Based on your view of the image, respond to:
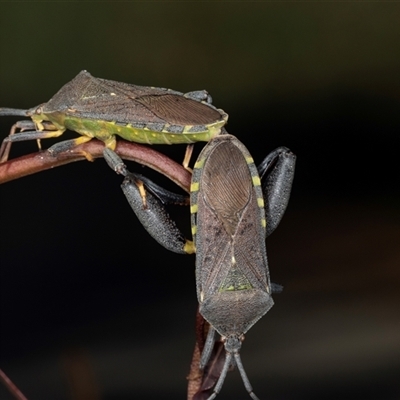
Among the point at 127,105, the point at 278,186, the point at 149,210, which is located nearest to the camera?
the point at 149,210

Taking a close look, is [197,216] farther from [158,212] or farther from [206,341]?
[206,341]

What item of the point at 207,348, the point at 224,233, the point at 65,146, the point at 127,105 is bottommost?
the point at 207,348

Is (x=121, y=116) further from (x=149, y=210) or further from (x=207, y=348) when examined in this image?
(x=207, y=348)

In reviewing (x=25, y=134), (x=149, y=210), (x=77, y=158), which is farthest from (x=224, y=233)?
(x=25, y=134)

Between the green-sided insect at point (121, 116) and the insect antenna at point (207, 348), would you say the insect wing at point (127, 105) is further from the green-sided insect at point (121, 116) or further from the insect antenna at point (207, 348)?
the insect antenna at point (207, 348)

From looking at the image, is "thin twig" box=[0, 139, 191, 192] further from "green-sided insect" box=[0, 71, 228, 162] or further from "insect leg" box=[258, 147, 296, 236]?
"insect leg" box=[258, 147, 296, 236]

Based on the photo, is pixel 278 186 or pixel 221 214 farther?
pixel 278 186
